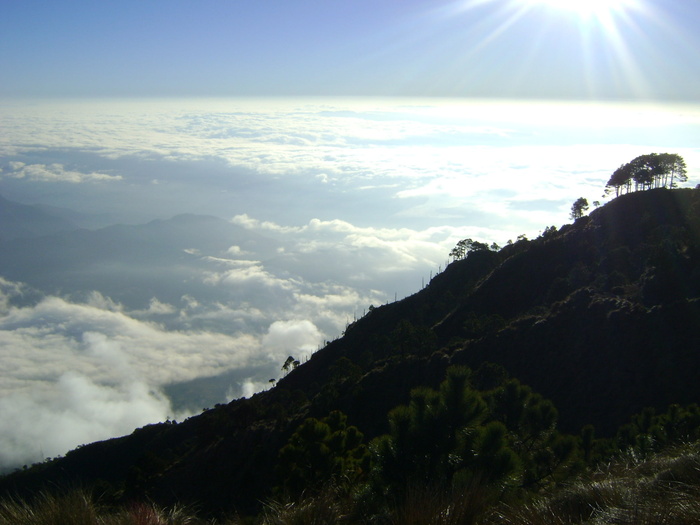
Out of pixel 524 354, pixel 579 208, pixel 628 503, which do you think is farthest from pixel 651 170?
pixel 628 503

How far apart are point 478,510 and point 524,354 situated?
3090 cm

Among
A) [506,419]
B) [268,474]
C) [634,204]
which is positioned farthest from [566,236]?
[506,419]

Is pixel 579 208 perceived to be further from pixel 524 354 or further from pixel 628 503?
pixel 628 503

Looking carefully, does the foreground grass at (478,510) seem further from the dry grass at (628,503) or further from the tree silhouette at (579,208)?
the tree silhouette at (579,208)

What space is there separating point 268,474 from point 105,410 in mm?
148451

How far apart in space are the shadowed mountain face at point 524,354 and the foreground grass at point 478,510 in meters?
13.5

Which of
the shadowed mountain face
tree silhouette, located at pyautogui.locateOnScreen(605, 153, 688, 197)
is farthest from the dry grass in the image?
tree silhouette, located at pyautogui.locateOnScreen(605, 153, 688, 197)

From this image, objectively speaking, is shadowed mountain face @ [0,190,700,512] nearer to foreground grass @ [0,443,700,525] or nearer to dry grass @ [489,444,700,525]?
foreground grass @ [0,443,700,525]

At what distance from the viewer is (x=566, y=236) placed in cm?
5109

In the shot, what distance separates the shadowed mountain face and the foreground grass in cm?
1348

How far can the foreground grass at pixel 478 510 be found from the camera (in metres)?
5.57

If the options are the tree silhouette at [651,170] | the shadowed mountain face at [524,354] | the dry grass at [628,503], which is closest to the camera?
the dry grass at [628,503]

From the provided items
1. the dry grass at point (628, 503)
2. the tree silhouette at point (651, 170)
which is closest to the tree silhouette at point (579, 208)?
the tree silhouette at point (651, 170)

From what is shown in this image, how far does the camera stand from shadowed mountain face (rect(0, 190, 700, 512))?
29.0 metres
